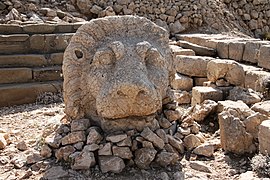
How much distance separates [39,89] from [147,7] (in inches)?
234

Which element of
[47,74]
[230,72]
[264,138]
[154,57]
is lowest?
[47,74]

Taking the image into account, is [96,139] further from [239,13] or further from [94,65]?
[239,13]

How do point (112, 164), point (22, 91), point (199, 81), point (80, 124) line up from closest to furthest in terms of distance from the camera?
point (112, 164) < point (80, 124) < point (22, 91) < point (199, 81)

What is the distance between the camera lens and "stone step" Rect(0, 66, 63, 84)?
7066 mm

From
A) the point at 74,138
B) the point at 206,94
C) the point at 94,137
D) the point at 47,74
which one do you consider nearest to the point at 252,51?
the point at 206,94

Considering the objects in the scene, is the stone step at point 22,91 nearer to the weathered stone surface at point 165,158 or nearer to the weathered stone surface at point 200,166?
the weathered stone surface at point 165,158

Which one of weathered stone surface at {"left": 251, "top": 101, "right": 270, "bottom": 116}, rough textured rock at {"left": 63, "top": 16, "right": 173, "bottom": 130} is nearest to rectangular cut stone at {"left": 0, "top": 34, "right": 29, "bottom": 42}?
rough textured rock at {"left": 63, "top": 16, "right": 173, "bottom": 130}

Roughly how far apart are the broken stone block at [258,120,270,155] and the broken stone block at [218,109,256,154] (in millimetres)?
279

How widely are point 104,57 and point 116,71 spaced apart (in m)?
0.25

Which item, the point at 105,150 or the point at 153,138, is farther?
the point at 153,138

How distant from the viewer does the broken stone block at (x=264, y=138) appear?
3785 mm

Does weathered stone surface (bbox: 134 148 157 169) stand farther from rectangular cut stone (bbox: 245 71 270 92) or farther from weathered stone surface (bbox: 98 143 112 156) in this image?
rectangular cut stone (bbox: 245 71 270 92)

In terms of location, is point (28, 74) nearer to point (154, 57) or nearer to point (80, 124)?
point (80, 124)

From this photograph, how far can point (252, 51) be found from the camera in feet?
23.4
